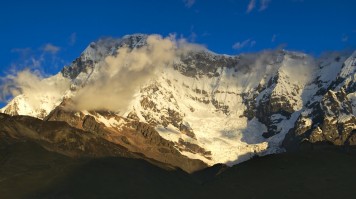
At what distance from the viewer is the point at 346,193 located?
199 m

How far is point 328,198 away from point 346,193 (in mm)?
5227

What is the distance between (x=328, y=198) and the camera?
199875 mm
